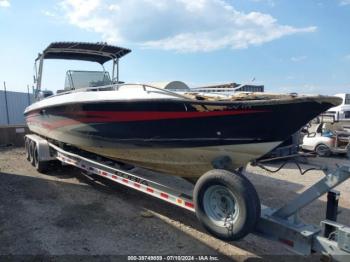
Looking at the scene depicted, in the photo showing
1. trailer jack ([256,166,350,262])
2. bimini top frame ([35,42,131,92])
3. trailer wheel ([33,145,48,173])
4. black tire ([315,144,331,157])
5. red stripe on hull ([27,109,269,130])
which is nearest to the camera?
trailer jack ([256,166,350,262])

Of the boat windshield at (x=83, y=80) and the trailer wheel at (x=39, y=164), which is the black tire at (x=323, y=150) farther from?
the trailer wheel at (x=39, y=164)

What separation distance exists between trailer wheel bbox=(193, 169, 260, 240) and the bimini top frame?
4375mm

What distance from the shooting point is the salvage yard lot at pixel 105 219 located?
379cm

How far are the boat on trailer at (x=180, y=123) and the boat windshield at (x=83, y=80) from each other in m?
1.07

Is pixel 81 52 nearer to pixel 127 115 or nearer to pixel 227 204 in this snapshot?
pixel 127 115

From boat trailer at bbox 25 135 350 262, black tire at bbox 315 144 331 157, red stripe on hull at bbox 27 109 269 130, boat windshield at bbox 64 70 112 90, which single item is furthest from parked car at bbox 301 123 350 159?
boat trailer at bbox 25 135 350 262

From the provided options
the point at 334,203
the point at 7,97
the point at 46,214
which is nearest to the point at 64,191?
the point at 46,214

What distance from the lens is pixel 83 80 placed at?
22.8 ft

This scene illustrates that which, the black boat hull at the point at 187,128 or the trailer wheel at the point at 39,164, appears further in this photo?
the trailer wheel at the point at 39,164

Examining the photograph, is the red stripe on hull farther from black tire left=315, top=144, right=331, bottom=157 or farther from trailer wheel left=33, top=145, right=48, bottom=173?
black tire left=315, top=144, right=331, bottom=157

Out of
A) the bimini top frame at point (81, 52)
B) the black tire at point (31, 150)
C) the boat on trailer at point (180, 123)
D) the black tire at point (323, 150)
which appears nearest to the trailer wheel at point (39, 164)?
the black tire at point (31, 150)

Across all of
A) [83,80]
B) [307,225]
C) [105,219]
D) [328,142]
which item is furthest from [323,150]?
[307,225]

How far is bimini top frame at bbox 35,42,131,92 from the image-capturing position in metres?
7.22

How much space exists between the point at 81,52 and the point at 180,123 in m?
4.46
